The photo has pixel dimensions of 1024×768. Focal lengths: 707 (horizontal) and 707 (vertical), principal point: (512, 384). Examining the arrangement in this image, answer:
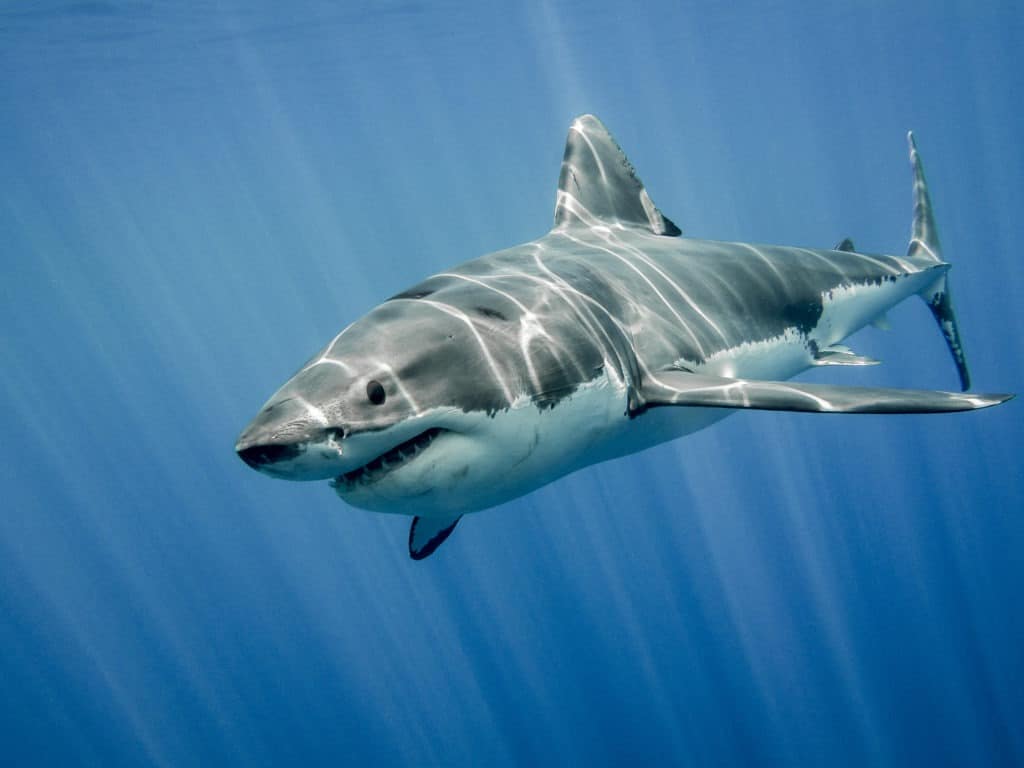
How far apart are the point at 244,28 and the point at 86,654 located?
20.3 m

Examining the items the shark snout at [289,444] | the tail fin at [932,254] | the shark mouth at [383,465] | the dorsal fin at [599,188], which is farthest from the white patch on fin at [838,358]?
the shark snout at [289,444]

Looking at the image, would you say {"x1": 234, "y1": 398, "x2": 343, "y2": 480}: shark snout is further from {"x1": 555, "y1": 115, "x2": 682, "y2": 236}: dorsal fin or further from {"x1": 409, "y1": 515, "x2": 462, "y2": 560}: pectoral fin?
{"x1": 555, "y1": 115, "x2": 682, "y2": 236}: dorsal fin

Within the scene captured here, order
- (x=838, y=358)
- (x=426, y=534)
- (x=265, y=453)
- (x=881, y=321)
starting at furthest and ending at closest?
(x=881, y=321) < (x=838, y=358) < (x=426, y=534) < (x=265, y=453)

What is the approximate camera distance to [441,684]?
1620cm

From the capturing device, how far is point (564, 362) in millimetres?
2967

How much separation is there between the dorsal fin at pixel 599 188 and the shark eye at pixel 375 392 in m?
3.55

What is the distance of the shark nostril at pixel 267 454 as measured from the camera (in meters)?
1.94

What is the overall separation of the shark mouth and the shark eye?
20 centimetres

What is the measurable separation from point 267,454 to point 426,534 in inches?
82.7

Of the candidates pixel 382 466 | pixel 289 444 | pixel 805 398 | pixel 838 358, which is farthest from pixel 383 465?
pixel 838 358

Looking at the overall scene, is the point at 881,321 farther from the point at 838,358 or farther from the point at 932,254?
the point at 932,254

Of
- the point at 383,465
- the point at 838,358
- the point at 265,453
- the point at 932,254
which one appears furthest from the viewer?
the point at 932,254

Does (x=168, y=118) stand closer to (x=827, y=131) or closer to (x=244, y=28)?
(x=244, y=28)

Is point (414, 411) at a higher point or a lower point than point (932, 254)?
higher
